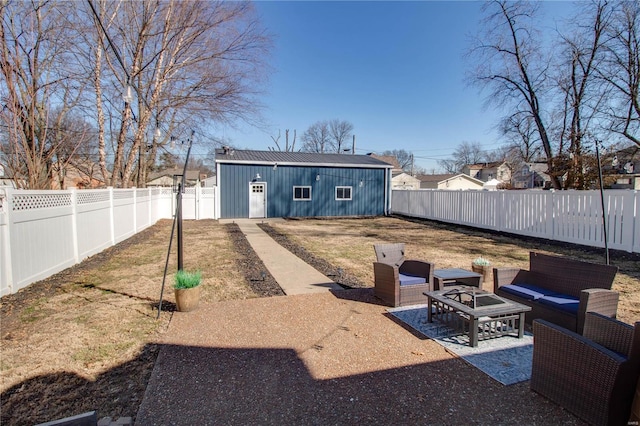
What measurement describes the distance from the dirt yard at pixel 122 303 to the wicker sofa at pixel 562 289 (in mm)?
1068

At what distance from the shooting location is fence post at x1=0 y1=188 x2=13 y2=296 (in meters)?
4.69

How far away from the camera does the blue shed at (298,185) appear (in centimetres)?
1873

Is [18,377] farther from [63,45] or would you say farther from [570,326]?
[63,45]

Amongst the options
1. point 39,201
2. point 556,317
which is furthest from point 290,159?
point 556,317

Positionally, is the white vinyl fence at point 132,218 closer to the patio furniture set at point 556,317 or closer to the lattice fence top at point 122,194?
the lattice fence top at point 122,194

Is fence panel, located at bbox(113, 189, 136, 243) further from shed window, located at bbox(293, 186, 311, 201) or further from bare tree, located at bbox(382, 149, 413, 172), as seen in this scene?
bare tree, located at bbox(382, 149, 413, 172)

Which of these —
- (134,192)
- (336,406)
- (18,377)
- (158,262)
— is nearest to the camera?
(336,406)

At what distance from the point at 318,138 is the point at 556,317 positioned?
182 ft

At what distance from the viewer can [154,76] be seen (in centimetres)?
1617

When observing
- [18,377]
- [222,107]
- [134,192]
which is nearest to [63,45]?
[134,192]

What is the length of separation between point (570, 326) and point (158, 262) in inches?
295

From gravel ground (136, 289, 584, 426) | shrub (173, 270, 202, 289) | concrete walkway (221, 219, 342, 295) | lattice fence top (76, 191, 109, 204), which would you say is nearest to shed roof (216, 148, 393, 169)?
concrete walkway (221, 219, 342, 295)

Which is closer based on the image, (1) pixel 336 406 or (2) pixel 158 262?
(1) pixel 336 406

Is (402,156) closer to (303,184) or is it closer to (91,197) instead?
(303,184)
